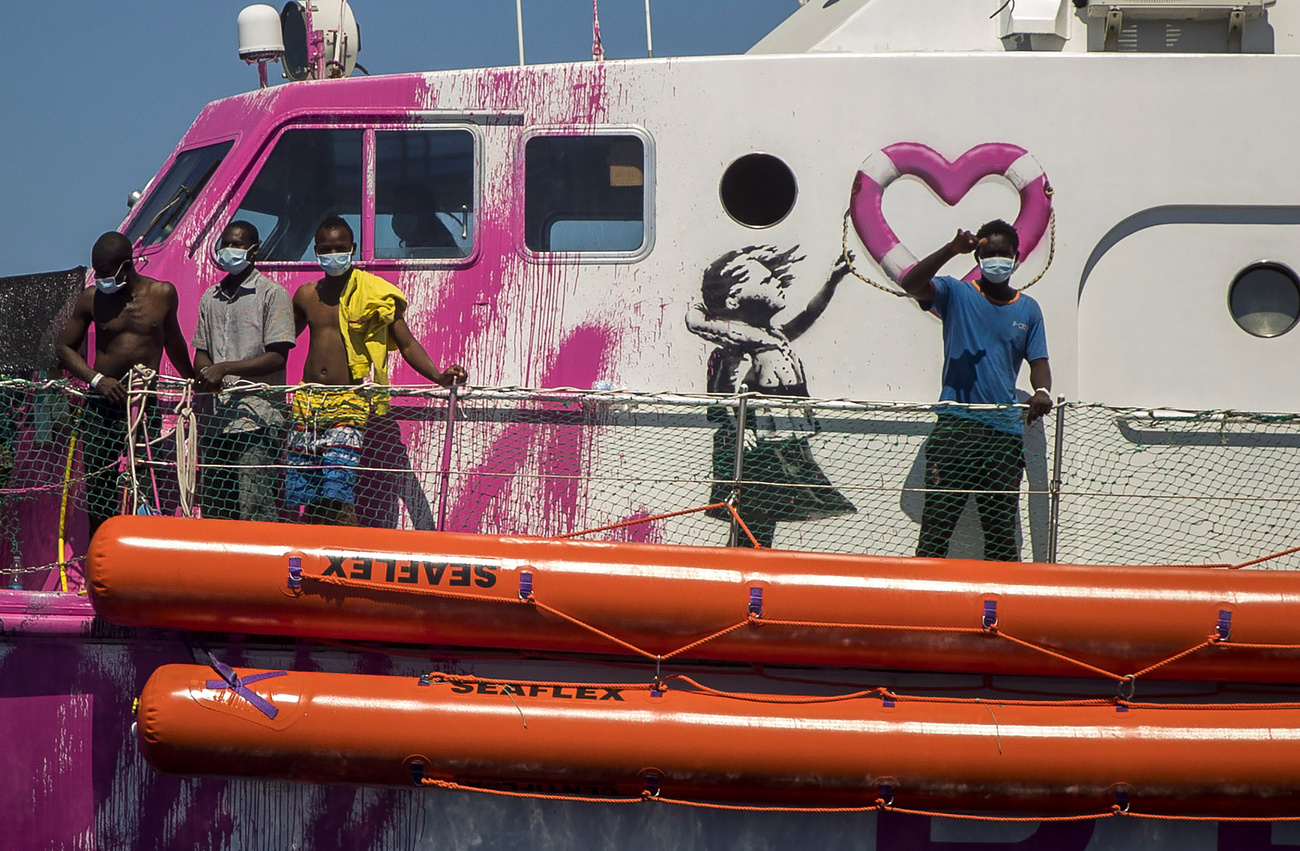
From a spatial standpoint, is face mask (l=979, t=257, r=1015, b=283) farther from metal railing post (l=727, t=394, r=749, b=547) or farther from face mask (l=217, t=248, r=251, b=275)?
face mask (l=217, t=248, r=251, b=275)

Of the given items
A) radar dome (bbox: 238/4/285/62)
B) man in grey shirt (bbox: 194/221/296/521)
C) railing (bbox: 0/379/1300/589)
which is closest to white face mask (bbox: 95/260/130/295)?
man in grey shirt (bbox: 194/221/296/521)

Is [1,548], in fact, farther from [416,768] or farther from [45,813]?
[416,768]

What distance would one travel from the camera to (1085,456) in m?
5.07

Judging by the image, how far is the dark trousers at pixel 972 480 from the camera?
474 centimetres

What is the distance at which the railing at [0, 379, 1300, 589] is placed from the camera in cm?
489

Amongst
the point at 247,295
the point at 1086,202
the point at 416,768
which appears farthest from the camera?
the point at 1086,202

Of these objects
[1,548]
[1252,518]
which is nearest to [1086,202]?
[1252,518]

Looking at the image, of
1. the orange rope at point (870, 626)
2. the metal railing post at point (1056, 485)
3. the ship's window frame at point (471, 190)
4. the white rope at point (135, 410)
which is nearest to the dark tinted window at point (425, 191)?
the ship's window frame at point (471, 190)

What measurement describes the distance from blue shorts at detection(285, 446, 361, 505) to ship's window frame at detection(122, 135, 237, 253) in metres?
1.41

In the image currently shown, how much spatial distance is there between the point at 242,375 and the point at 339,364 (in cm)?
36

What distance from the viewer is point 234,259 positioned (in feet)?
16.1

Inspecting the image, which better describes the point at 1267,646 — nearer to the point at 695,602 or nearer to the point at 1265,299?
the point at 1265,299

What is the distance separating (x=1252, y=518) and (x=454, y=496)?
3117mm

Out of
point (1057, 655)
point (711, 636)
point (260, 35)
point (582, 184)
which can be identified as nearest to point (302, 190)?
point (582, 184)
